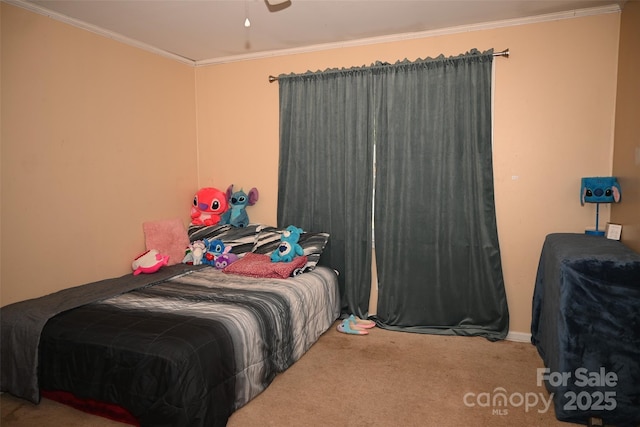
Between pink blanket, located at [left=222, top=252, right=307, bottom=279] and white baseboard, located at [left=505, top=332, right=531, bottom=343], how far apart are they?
1.73m

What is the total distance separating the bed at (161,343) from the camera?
6.21 feet

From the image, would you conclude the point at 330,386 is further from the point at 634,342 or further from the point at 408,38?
the point at 408,38

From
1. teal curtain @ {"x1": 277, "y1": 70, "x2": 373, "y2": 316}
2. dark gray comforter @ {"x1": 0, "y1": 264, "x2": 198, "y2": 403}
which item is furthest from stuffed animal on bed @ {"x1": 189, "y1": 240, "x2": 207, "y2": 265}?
dark gray comforter @ {"x1": 0, "y1": 264, "x2": 198, "y2": 403}

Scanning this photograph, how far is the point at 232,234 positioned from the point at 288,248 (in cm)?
69

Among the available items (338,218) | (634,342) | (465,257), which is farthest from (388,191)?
(634,342)

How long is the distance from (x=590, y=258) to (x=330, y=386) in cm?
162

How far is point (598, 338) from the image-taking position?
6.56 feet

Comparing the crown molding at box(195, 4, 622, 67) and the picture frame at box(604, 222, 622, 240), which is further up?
the crown molding at box(195, 4, 622, 67)

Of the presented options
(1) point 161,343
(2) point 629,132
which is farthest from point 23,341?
(2) point 629,132

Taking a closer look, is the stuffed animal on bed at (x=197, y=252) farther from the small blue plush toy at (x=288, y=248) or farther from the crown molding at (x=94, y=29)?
the crown molding at (x=94, y=29)

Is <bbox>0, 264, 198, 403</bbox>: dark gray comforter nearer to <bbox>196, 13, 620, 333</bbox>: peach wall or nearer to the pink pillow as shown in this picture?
the pink pillow

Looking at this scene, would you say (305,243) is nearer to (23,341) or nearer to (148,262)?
(148,262)

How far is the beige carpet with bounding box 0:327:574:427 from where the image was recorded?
211cm

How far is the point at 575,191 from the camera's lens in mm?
2967
